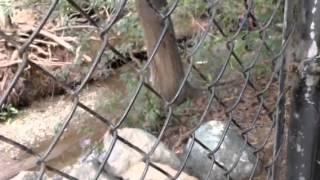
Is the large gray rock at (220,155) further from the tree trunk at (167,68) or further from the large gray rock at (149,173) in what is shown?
the tree trunk at (167,68)

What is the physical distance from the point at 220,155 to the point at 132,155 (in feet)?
1.18

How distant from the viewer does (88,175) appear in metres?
2.19

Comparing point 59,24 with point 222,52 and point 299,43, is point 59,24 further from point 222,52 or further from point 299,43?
point 299,43

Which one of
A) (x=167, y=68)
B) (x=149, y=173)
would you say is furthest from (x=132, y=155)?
(x=167, y=68)

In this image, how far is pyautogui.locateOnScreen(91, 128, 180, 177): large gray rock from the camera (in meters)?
2.27

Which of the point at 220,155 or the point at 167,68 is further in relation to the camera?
the point at 167,68

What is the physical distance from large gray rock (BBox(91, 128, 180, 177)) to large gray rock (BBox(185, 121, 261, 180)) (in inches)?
3.6

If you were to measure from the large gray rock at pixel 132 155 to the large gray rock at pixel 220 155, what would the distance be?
92mm

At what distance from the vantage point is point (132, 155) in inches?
91.6

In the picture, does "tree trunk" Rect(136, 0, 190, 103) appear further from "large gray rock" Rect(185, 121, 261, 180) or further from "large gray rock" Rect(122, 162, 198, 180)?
"large gray rock" Rect(122, 162, 198, 180)

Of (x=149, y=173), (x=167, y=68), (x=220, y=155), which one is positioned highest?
(x=167, y=68)

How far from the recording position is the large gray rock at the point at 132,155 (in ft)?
7.45

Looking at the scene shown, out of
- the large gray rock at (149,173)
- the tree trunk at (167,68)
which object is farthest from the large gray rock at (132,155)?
the tree trunk at (167,68)

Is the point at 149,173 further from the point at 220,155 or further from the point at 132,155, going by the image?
the point at 220,155
